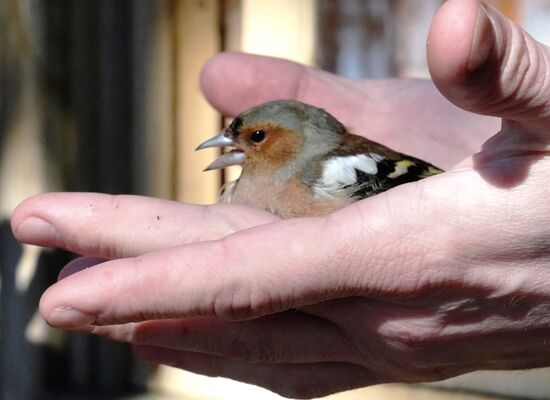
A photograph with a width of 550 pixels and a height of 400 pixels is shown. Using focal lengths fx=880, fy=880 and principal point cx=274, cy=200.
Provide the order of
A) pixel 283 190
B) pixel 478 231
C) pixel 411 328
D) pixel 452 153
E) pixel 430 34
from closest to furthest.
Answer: pixel 430 34
pixel 478 231
pixel 411 328
pixel 283 190
pixel 452 153

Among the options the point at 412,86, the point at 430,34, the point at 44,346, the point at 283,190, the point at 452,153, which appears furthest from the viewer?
the point at 44,346

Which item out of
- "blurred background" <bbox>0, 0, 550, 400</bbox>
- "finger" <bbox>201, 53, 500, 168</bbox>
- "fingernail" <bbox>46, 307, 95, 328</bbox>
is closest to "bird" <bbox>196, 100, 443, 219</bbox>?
"finger" <bbox>201, 53, 500, 168</bbox>

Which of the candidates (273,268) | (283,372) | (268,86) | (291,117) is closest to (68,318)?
(273,268)

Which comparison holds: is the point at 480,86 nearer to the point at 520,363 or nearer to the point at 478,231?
the point at 478,231

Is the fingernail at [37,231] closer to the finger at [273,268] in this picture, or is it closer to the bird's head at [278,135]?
the finger at [273,268]

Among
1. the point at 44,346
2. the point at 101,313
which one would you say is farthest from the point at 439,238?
the point at 44,346

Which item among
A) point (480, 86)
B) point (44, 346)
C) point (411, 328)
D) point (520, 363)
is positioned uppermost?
point (480, 86)
